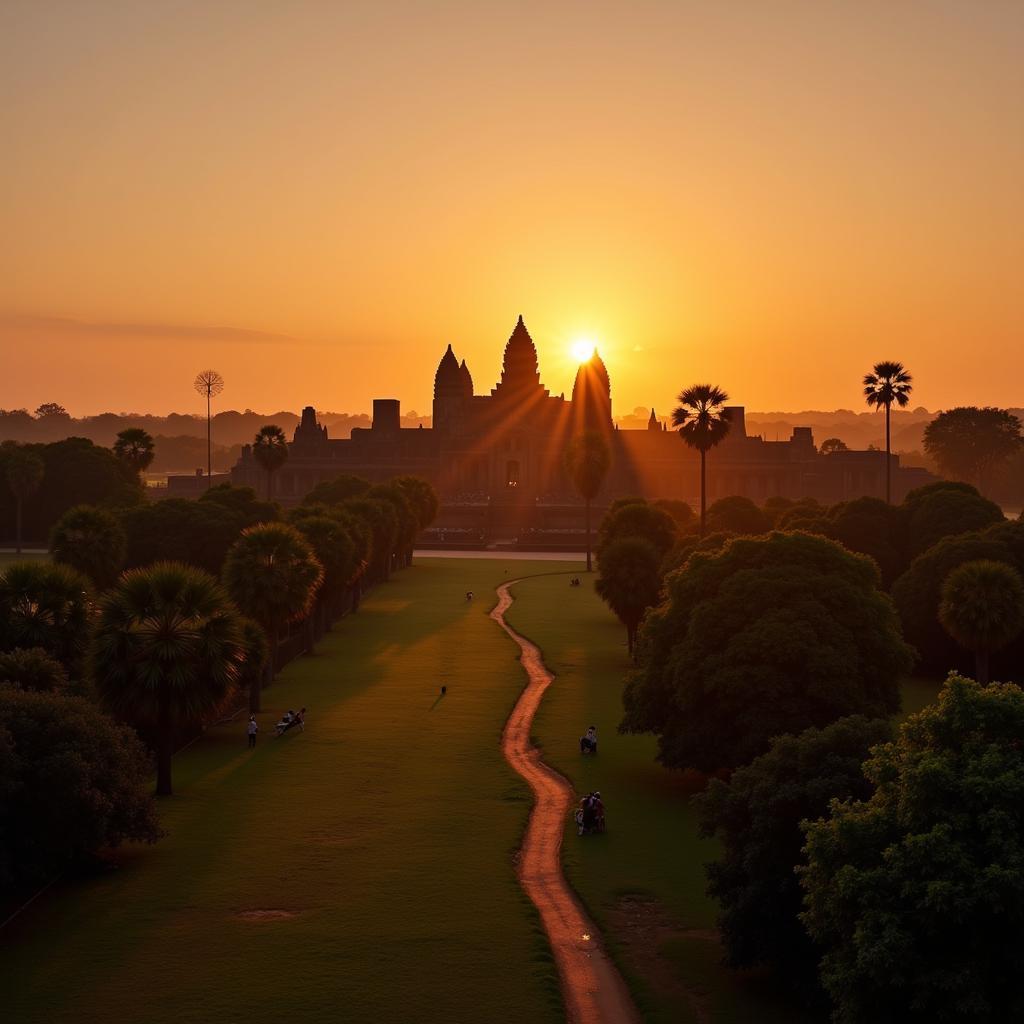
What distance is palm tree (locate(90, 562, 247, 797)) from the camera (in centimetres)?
2984

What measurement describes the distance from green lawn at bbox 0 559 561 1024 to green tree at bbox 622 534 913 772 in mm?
4591

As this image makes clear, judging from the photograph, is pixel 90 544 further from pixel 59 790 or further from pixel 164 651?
pixel 59 790

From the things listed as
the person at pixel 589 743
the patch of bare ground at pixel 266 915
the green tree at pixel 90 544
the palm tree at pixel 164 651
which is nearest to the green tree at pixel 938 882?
the patch of bare ground at pixel 266 915

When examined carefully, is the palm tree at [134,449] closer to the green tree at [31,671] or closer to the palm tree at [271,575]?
the palm tree at [271,575]

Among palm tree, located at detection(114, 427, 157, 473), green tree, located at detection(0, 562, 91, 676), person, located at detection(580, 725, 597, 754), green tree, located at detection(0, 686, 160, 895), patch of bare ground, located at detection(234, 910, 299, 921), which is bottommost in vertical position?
patch of bare ground, located at detection(234, 910, 299, 921)

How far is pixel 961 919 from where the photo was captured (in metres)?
16.1

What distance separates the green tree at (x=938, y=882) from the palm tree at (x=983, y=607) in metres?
21.1

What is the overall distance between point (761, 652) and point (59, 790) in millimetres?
15743

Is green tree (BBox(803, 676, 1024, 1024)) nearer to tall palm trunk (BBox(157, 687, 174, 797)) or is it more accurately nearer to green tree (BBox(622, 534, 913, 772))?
green tree (BBox(622, 534, 913, 772))

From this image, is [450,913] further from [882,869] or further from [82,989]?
[882,869]

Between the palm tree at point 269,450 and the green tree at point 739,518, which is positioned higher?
the palm tree at point 269,450

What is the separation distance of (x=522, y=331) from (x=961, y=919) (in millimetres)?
144178

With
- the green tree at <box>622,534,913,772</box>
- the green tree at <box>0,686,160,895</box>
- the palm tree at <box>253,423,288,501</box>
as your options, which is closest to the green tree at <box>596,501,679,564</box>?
the green tree at <box>622,534,913,772</box>

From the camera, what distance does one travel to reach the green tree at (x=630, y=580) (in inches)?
2026
